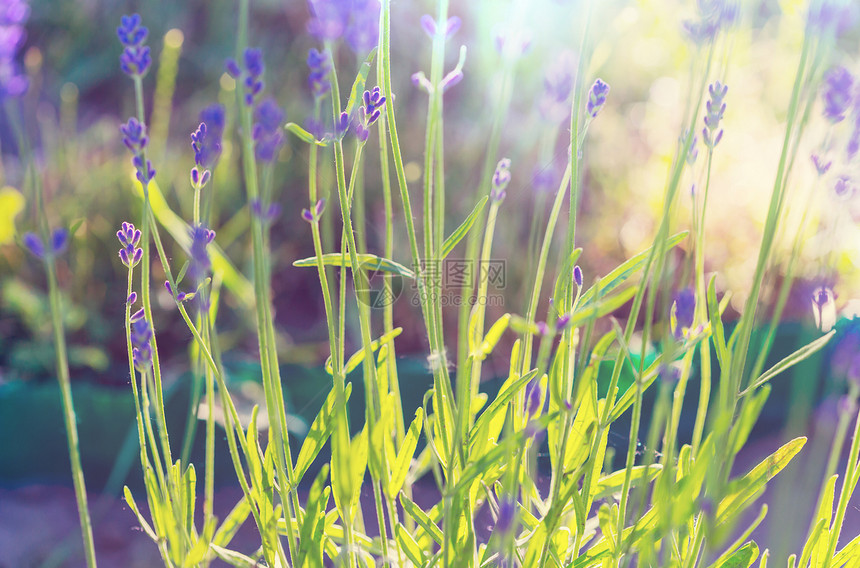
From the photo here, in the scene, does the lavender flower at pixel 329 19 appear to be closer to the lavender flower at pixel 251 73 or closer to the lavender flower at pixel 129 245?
the lavender flower at pixel 251 73

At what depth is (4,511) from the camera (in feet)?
5.63

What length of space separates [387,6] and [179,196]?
5.87 feet

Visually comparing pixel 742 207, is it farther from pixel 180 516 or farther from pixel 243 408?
pixel 180 516

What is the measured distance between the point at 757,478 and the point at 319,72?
0.61 meters

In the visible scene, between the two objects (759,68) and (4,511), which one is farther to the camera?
(759,68)

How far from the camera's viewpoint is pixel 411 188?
229 cm

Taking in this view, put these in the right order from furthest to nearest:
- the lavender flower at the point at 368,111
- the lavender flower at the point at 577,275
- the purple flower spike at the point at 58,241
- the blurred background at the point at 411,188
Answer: the blurred background at the point at 411,188 → the lavender flower at the point at 577,275 → the lavender flower at the point at 368,111 → the purple flower spike at the point at 58,241

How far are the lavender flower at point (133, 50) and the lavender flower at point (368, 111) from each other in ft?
0.65

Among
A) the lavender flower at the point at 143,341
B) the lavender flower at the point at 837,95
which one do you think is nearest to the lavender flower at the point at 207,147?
the lavender flower at the point at 143,341

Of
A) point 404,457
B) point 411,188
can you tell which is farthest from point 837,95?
point 411,188

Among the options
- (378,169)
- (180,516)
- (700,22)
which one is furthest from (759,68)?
(180,516)

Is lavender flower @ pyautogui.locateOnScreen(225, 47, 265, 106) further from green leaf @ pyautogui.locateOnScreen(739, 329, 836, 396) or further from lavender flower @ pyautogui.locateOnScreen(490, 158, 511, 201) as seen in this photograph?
green leaf @ pyautogui.locateOnScreen(739, 329, 836, 396)

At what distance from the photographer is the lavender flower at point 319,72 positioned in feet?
1.85

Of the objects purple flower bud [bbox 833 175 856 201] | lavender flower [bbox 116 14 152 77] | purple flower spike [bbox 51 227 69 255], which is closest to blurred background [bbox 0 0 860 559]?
purple flower bud [bbox 833 175 856 201]
